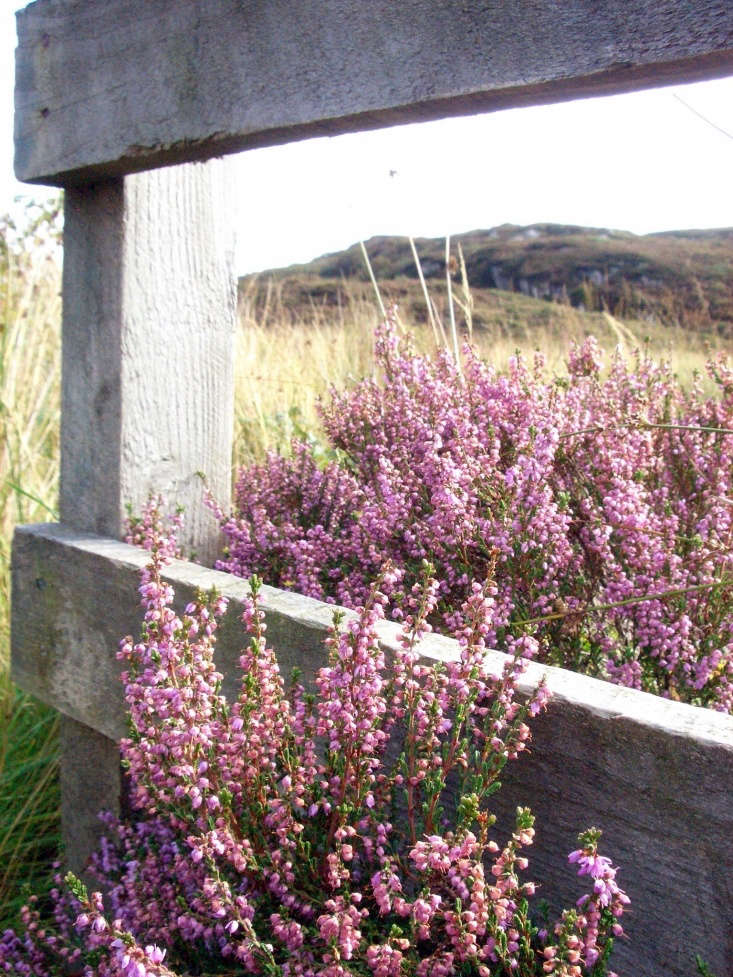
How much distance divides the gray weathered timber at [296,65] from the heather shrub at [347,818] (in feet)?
2.53

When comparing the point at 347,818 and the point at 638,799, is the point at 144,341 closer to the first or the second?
the point at 347,818

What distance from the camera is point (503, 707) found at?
1343 mm

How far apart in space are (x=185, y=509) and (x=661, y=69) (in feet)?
5.46

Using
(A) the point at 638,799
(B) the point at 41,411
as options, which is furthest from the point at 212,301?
A: (B) the point at 41,411

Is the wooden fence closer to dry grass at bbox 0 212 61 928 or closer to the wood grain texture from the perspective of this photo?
the wood grain texture

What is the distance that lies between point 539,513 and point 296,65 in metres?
0.94

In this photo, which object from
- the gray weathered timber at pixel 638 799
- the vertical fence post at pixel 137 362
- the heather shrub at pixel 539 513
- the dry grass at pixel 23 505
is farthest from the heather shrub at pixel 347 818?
the dry grass at pixel 23 505

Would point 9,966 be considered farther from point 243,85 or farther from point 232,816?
point 243,85

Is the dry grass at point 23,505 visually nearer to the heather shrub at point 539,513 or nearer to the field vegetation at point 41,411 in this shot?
the field vegetation at point 41,411

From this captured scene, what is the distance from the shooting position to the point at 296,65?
1715mm

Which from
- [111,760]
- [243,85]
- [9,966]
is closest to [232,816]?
[9,966]

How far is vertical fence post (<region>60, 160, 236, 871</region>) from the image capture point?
2.35 metres

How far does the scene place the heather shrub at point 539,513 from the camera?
181 centimetres

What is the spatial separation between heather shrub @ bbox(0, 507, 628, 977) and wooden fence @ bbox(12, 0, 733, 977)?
0.11 metres
